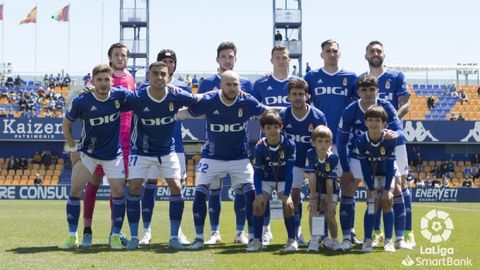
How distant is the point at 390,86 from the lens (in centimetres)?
976

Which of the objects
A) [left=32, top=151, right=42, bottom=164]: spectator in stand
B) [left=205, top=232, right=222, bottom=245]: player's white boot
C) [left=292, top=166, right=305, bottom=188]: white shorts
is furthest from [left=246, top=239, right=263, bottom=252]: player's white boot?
[left=32, top=151, right=42, bottom=164]: spectator in stand

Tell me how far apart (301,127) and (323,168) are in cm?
68

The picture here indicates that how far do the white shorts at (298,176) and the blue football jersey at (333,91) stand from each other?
29.3 inches

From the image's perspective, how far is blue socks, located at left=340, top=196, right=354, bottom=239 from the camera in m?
8.99

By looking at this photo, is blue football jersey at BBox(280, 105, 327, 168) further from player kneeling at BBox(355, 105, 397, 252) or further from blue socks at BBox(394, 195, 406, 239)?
blue socks at BBox(394, 195, 406, 239)

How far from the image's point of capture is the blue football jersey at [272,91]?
10.0m

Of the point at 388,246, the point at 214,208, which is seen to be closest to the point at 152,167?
the point at 214,208

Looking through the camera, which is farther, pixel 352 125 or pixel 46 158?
pixel 46 158

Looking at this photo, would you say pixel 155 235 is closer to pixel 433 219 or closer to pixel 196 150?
pixel 433 219

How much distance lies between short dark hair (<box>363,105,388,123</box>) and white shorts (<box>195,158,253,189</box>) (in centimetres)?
163

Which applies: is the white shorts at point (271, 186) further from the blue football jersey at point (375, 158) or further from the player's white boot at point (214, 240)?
the player's white boot at point (214, 240)

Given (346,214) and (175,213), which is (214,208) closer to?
(175,213)

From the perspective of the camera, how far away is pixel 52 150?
37688mm

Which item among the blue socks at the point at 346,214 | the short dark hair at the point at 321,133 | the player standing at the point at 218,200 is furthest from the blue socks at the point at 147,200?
the blue socks at the point at 346,214
